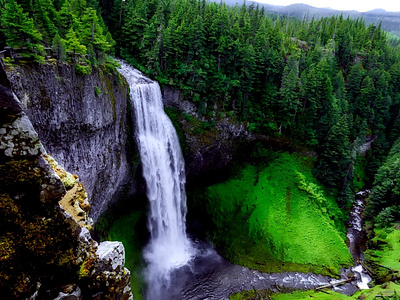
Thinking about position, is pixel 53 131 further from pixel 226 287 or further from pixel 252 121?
pixel 252 121

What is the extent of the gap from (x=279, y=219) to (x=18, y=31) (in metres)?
30.8

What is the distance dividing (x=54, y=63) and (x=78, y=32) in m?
5.72

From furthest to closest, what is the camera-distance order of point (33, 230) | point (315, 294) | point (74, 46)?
point (315, 294) → point (74, 46) → point (33, 230)

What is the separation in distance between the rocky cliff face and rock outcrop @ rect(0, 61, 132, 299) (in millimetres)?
11354

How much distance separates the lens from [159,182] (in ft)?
91.7

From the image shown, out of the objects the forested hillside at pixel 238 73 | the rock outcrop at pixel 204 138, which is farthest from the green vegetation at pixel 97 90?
the rock outcrop at pixel 204 138

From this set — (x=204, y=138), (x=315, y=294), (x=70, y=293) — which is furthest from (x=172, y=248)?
(x=70, y=293)

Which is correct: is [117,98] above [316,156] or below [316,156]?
above

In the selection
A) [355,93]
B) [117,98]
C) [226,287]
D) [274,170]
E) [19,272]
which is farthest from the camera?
[355,93]

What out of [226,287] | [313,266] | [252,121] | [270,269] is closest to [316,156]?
[252,121]

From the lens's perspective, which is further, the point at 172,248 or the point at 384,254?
the point at 384,254

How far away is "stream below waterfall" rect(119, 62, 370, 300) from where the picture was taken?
2522cm

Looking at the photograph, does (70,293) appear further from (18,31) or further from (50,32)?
(50,32)

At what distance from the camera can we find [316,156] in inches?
1572
